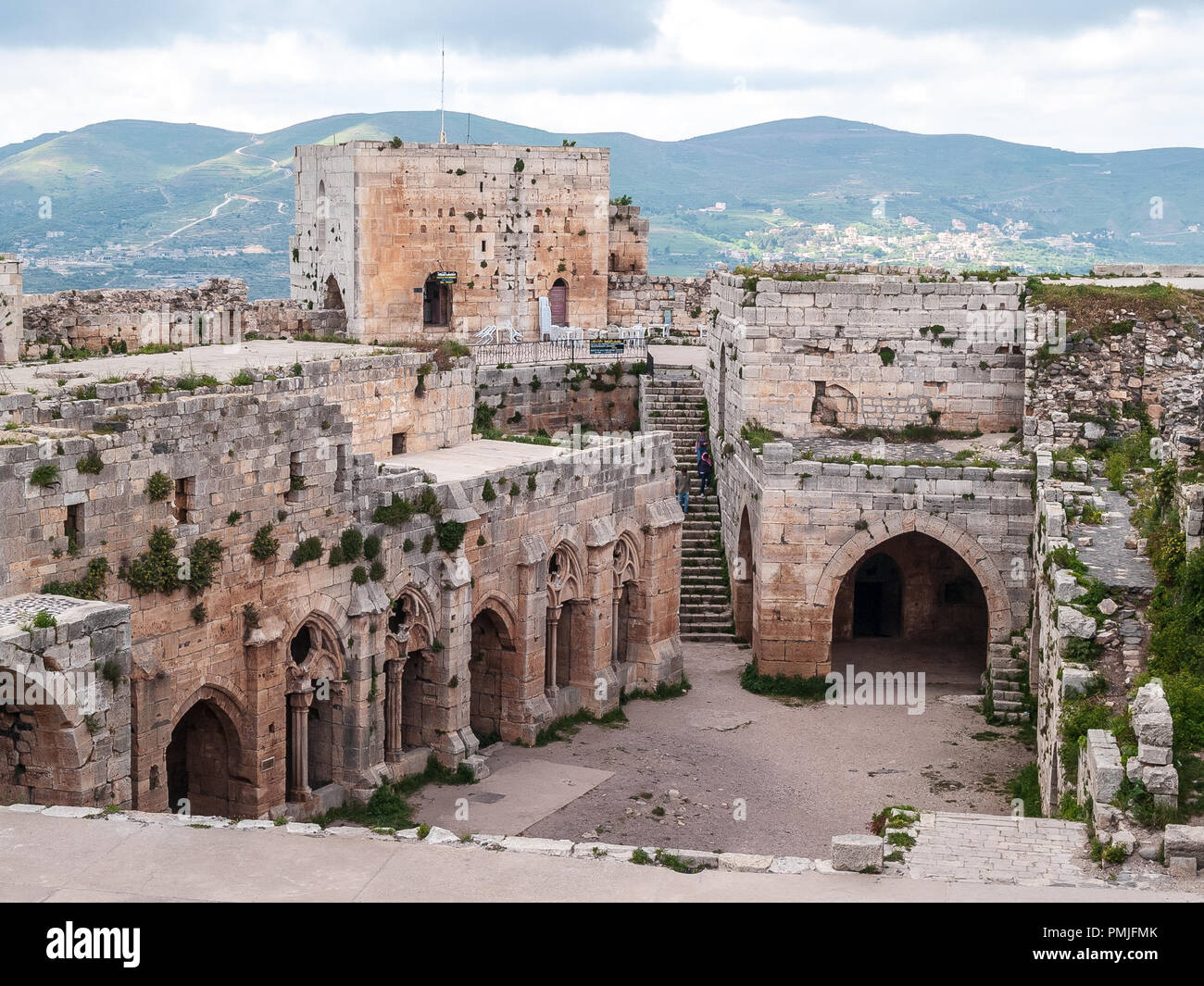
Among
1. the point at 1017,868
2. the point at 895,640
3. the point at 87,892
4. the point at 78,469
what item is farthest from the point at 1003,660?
the point at 87,892

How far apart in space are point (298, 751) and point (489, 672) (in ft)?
17.2

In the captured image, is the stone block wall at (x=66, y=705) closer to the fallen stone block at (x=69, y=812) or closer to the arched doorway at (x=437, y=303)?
the fallen stone block at (x=69, y=812)

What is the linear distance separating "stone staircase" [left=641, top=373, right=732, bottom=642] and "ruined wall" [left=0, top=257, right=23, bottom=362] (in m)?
14.1

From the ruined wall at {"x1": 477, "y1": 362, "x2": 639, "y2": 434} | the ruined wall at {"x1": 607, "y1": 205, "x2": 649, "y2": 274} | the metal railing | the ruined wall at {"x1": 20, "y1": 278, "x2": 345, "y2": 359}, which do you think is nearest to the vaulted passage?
the ruined wall at {"x1": 477, "y1": 362, "x2": 639, "y2": 434}

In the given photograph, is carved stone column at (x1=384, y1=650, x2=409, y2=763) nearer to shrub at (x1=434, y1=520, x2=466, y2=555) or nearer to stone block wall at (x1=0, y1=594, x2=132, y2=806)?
shrub at (x1=434, y1=520, x2=466, y2=555)

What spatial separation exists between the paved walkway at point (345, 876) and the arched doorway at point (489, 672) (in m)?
11.3

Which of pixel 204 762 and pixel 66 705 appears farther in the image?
pixel 204 762

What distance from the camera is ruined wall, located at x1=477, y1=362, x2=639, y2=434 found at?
3872cm

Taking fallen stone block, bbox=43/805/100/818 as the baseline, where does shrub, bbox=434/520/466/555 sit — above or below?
above

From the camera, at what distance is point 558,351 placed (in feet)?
134

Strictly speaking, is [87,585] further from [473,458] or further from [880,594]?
[880,594]

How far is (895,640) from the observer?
3644cm

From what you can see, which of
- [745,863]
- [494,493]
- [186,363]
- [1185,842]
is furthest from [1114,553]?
[186,363]

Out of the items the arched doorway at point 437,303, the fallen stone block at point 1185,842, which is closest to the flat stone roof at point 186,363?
the arched doorway at point 437,303
